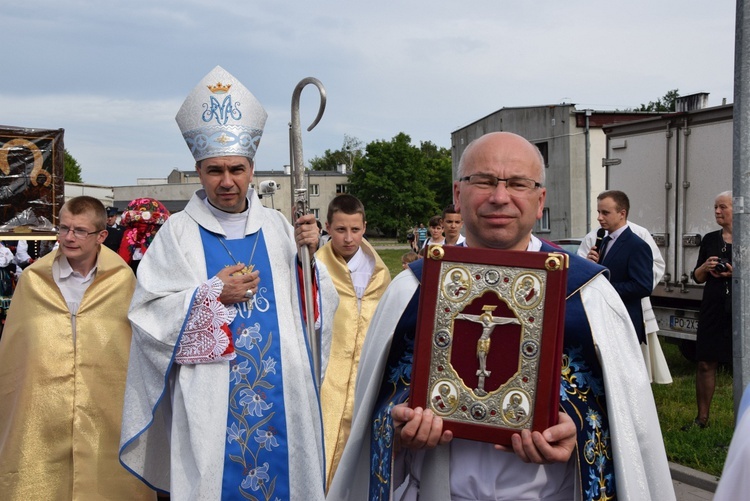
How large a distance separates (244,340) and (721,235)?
16.1ft

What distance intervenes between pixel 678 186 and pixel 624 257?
164 inches

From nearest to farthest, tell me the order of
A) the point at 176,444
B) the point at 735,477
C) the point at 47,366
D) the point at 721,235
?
the point at 735,477
the point at 176,444
the point at 47,366
the point at 721,235

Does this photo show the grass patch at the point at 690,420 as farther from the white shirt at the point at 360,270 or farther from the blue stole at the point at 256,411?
the blue stole at the point at 256,411

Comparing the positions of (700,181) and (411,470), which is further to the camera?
(700,181)

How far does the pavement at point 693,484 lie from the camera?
6160mm

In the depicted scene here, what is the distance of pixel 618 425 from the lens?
244 centimetres

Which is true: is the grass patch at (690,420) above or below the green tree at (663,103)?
below

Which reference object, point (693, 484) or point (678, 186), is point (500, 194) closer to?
point (693, 484)

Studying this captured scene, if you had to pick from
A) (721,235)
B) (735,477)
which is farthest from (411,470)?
(721,235)

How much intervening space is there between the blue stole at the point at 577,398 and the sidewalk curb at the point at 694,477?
4.21m

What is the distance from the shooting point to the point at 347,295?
21.5ft

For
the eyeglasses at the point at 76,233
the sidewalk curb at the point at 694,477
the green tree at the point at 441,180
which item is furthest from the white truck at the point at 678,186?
the green tree at the point at 441,180

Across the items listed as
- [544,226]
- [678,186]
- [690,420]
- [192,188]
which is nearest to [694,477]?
[690,420]

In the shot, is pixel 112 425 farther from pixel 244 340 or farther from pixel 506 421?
pixel 506 421
